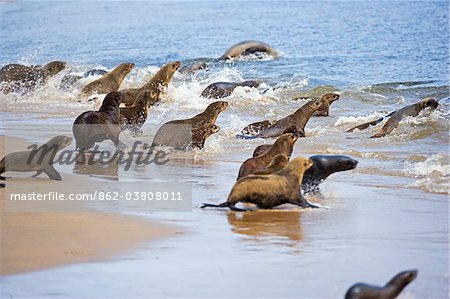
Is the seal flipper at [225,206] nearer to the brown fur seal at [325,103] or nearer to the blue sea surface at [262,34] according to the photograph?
the brown fur seal at [325,103]

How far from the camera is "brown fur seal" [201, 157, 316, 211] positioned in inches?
311

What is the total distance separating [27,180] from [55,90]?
963 centimetres

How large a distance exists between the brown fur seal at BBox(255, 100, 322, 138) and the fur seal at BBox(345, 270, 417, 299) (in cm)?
708

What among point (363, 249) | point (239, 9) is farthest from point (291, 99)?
point (239, 9)

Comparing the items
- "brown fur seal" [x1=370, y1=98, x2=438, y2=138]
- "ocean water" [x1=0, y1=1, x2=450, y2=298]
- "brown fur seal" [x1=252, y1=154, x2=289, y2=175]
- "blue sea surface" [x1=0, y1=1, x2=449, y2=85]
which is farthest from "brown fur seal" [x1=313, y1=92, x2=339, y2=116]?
"brown fur seal" [x1=252, y1=154, x2=289, y2=175]

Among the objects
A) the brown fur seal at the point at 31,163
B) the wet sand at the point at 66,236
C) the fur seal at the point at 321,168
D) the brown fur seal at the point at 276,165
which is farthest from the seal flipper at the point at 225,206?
the brown fur seal at the point at 31,163

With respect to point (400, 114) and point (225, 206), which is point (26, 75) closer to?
point (400, 114)

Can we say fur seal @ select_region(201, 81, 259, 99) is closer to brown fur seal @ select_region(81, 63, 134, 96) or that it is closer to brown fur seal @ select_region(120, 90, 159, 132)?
brown fur seal @ select_region(81, 63, 134, 96)

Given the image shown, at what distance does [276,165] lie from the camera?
809cm

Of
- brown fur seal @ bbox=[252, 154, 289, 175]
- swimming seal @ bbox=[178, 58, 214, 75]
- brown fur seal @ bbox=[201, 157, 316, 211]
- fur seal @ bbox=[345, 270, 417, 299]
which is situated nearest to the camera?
fur seal @ bbox=[345, 270, 417, 299]

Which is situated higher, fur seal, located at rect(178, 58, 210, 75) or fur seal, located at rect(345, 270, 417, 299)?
fur seal, located at rect(345, 270, 417, 299)

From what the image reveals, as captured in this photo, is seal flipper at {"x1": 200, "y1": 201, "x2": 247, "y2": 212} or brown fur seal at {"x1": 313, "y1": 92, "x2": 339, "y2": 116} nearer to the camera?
seal flipper at {"x1": 200, "y1": 201, "x2": 247, "y2": 212}

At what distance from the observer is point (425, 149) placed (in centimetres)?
1187

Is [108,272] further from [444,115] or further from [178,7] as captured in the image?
[178,7]
